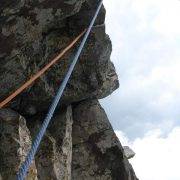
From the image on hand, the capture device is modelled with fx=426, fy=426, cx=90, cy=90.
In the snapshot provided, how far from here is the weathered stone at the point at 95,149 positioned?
11.2 meters

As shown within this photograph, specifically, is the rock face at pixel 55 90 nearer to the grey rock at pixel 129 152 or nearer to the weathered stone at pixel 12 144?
the weathered stone at pixel 12 144

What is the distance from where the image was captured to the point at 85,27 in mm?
10453

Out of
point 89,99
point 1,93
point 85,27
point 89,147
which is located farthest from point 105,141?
point 1,93

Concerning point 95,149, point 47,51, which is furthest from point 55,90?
point 95,149

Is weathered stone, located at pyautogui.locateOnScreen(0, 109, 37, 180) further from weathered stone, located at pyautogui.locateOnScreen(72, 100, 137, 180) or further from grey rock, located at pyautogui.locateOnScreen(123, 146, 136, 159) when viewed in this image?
grey rock, located at pyautogui.locateOnScreen(123, 146, 136, 159)

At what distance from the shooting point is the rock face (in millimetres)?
8055

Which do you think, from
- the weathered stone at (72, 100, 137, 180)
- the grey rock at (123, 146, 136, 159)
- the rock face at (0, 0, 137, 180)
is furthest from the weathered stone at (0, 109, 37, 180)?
the grey rock at (123, 146, 136, 159)

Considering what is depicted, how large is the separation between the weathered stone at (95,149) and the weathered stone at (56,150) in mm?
587

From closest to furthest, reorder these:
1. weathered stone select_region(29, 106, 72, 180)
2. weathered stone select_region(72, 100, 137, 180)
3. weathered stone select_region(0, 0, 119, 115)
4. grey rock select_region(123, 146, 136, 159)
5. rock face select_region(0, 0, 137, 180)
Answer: weathered stone select_region(0, 0, 119, 115), rock face select_region(0, 0, 137, 180), weathered stone select_region(29, 106, 72, 180), weathered stone select_region(72, 100, 137, 180), grey rock select_region(123, 146, 136, 159)

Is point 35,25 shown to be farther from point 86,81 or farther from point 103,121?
point 103,121

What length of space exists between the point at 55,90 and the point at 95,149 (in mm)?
2182

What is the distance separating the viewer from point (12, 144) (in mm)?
8406

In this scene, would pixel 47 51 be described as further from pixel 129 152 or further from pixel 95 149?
pixel 129 152

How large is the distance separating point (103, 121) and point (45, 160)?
253cm
